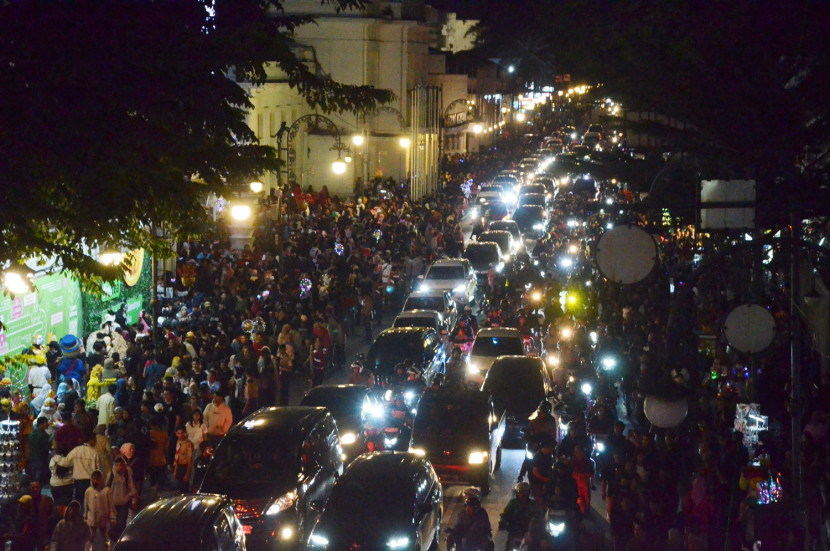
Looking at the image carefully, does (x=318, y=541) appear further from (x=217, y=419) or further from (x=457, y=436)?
(x=217, y=419)

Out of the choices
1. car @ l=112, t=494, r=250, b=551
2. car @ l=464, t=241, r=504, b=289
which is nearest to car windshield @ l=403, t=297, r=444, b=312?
car @ l=464, t=241, r=504, b=289

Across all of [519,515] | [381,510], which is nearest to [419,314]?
[519,515]

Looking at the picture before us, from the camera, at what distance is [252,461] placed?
1416cm

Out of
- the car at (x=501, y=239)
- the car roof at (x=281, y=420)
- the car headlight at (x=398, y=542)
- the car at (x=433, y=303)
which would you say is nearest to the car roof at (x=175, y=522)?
the car headlight at (x=398, y=542)

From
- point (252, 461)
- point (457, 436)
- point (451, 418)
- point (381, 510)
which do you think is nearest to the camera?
point (381, 510)

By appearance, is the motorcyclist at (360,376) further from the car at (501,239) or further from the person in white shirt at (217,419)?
the car at (501,239)

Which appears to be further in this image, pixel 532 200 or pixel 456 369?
pixel 532 200

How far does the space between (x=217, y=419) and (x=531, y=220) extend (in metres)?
33.4

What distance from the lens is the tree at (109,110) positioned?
11492 mm

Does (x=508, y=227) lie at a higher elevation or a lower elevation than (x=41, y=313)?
higher

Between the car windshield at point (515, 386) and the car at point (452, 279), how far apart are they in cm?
1130

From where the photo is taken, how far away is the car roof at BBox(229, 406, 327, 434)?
14.6m

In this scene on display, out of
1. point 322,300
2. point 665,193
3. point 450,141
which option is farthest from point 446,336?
point 450,141

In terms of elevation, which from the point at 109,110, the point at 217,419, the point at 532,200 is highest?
the point at 109,110
